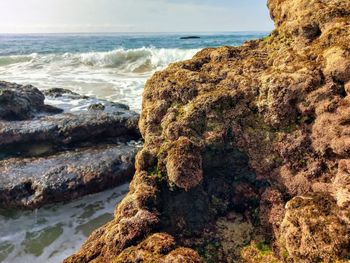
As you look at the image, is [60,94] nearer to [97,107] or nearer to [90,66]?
[97,107]

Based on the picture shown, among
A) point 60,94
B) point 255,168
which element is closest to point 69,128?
point 60,94

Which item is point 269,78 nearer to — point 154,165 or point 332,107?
point 332,107

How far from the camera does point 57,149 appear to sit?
8.30 meters

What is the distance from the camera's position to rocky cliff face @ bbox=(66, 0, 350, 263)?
3061mm

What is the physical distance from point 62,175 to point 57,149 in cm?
150

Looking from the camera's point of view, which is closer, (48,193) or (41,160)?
(48,193)

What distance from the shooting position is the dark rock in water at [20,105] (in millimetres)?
9344

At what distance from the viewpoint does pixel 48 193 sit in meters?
6.57

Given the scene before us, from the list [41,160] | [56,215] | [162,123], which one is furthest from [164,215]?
[41,160]

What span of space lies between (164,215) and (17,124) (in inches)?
248

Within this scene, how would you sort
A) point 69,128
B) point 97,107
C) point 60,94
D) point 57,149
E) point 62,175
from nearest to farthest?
point 62,175 < point 57,149 < point 69,128 < point 97,107 < point 60,94

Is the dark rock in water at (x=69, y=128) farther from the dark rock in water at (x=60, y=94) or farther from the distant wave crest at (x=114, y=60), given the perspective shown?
the distant wave crest at (x=114, y=60)

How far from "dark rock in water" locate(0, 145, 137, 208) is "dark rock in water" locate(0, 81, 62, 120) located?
2203 mm

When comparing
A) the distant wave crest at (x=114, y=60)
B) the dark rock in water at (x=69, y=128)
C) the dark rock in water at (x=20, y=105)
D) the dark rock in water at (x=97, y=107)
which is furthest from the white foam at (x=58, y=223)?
the distant wave crest at (x=114, y=60)
